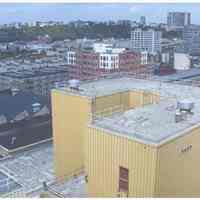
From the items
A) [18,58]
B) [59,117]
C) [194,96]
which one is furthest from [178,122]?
[18,58]

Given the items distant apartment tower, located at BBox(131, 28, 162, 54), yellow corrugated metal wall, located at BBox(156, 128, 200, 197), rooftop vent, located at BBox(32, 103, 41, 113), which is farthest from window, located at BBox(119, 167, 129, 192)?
distant apartment tower, located at BBox(131, 28, 162, 54)

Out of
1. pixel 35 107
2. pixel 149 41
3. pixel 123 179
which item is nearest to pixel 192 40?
pixel 149 41

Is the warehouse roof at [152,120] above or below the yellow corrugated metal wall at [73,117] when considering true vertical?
above

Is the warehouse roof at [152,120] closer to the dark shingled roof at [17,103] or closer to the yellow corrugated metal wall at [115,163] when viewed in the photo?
the yellow corrugated metal wall at [115,163]

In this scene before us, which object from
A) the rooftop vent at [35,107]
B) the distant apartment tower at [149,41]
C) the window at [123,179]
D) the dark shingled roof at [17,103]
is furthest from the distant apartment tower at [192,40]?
the window at [123,179]

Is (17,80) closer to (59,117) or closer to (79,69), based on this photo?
(79,69)

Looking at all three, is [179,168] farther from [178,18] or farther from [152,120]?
[178,18]

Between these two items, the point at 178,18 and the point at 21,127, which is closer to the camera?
the point at 21,127
